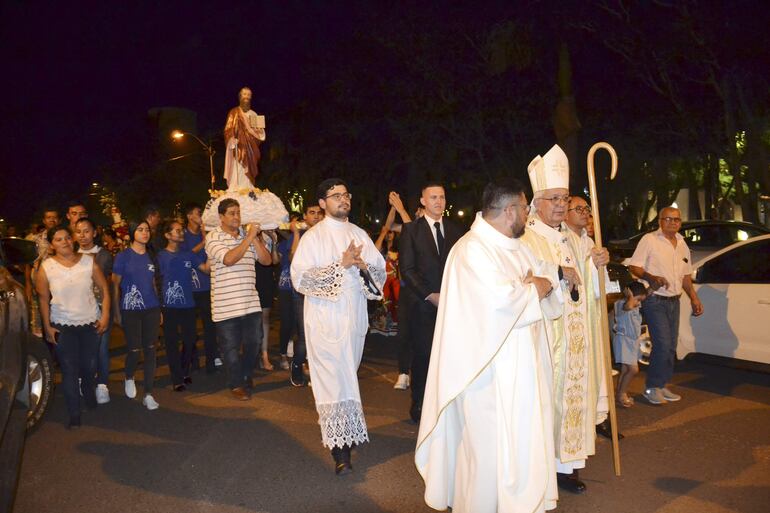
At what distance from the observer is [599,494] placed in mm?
5086

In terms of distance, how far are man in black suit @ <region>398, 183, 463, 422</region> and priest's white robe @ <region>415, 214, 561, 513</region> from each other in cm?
259

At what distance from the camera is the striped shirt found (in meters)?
7.61

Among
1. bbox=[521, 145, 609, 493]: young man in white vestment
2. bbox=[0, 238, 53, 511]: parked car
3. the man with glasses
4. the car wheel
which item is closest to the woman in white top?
the car wheel

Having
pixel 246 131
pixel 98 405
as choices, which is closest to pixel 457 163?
pixel 246 131

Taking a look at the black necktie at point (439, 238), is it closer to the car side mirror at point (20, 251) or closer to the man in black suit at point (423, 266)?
the man in black suit at point (423, 266)

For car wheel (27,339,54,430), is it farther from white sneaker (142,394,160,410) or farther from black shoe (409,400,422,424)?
black shoe (409,400,422,424)

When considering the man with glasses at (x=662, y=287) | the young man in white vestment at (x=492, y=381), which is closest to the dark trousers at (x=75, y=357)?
the young man in white vestment at (x=492, y=381)

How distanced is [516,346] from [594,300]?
1.78 metres

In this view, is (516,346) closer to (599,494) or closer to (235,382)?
(599,494)

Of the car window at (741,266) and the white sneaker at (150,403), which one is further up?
the car window at (741,266)

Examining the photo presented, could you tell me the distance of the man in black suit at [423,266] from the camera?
6.92 meters

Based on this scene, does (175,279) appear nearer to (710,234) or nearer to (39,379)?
(39,379)

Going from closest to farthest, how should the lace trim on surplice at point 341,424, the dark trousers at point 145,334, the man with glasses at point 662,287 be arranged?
the lace trim on surplice at point 341,424 → the man with glasses at point 662,287 → the dark trousers at point 145,334

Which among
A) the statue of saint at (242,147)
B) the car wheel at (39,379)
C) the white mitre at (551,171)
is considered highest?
the statue of saint at (242,147)
